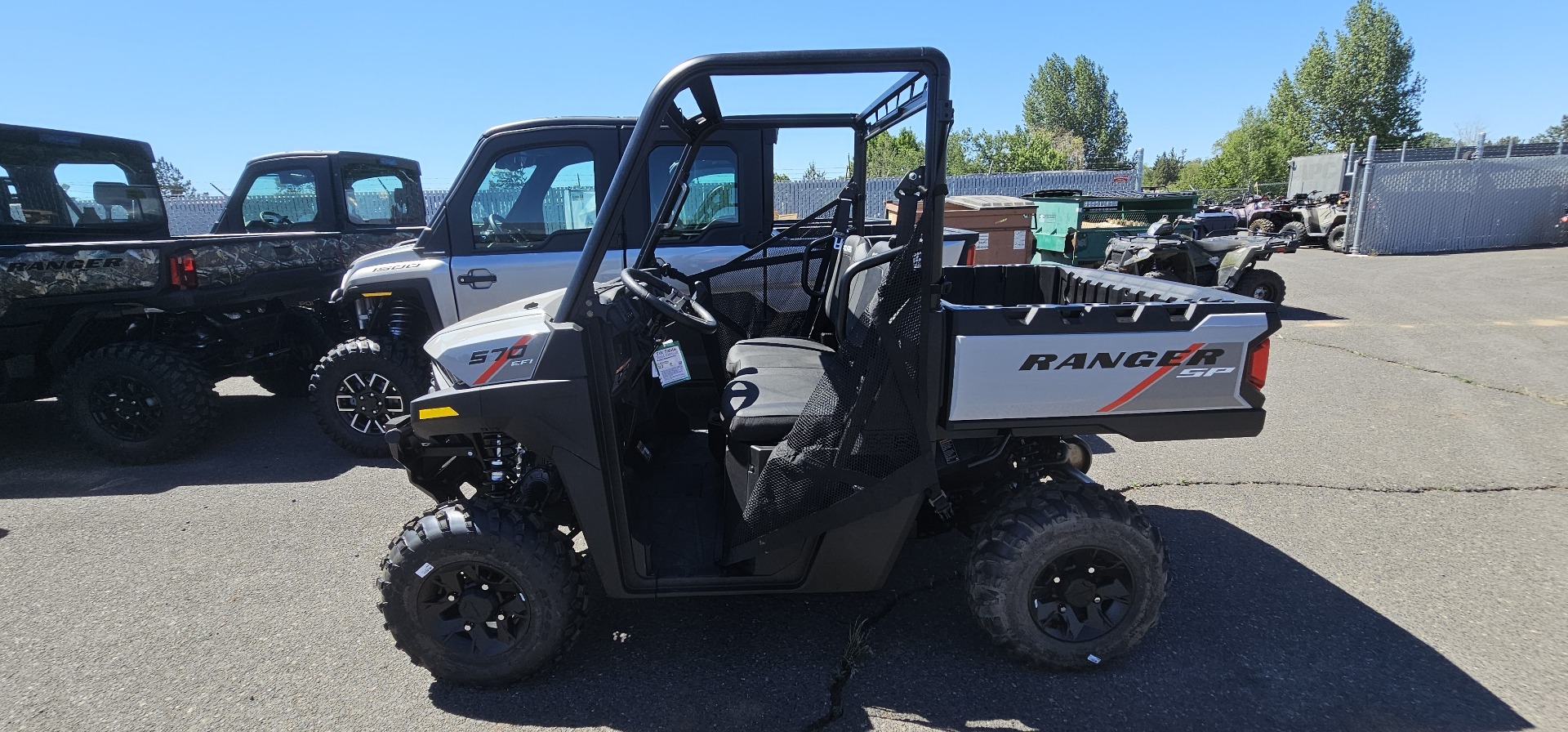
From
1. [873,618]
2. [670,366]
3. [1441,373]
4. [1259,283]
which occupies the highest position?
[670,366]

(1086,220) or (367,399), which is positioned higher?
(1086,220)

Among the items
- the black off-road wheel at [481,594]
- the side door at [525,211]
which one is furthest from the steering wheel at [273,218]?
the black off-road wheel at [481,594]

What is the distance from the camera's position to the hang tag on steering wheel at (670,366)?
2756 millimetres

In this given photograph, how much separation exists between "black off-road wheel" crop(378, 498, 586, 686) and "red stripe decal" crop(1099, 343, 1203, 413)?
1.91m

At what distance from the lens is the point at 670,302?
2.80m

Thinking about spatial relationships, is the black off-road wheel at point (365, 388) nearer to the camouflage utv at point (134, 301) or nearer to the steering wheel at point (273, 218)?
the camouflage utv at point (134, 301)

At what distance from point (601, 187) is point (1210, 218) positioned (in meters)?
14.3

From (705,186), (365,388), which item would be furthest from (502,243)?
(705,186)

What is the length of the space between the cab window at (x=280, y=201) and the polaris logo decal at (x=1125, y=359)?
7.57 meters

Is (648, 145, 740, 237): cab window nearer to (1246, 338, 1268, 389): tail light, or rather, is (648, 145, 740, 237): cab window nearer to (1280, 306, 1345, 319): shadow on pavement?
(1246, 338, 1268, 389): tail light

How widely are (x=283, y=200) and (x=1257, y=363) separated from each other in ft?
27.8

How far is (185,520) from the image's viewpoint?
168 inches

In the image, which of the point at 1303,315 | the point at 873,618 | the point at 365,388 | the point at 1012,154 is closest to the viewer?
the point at 873,618

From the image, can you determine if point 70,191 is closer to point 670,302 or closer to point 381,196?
point 381,196
